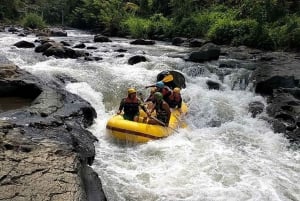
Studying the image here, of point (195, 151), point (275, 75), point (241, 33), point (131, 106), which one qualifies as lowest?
point (195, 151)

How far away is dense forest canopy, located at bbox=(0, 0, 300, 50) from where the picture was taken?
724 inches

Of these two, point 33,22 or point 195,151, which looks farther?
point 33,22

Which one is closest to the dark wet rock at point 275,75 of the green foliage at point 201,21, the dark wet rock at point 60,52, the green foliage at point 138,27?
the dark wet rock at point 60,52

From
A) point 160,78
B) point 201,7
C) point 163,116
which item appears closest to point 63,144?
point 163,116

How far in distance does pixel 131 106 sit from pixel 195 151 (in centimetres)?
183

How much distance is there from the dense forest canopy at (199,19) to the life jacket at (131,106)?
34.6 ft

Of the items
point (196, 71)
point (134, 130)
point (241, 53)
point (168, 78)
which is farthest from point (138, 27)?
point (134, 130)

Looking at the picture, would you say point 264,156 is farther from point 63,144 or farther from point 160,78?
point 160,78

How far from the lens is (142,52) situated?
1728cm

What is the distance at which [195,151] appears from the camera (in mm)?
7875

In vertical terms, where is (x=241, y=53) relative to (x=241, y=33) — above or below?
below

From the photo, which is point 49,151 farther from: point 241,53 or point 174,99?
point 241,53

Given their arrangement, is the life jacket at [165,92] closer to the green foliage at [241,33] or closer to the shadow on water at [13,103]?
the shadow on water at [13,103]

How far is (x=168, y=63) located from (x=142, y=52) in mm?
2739
